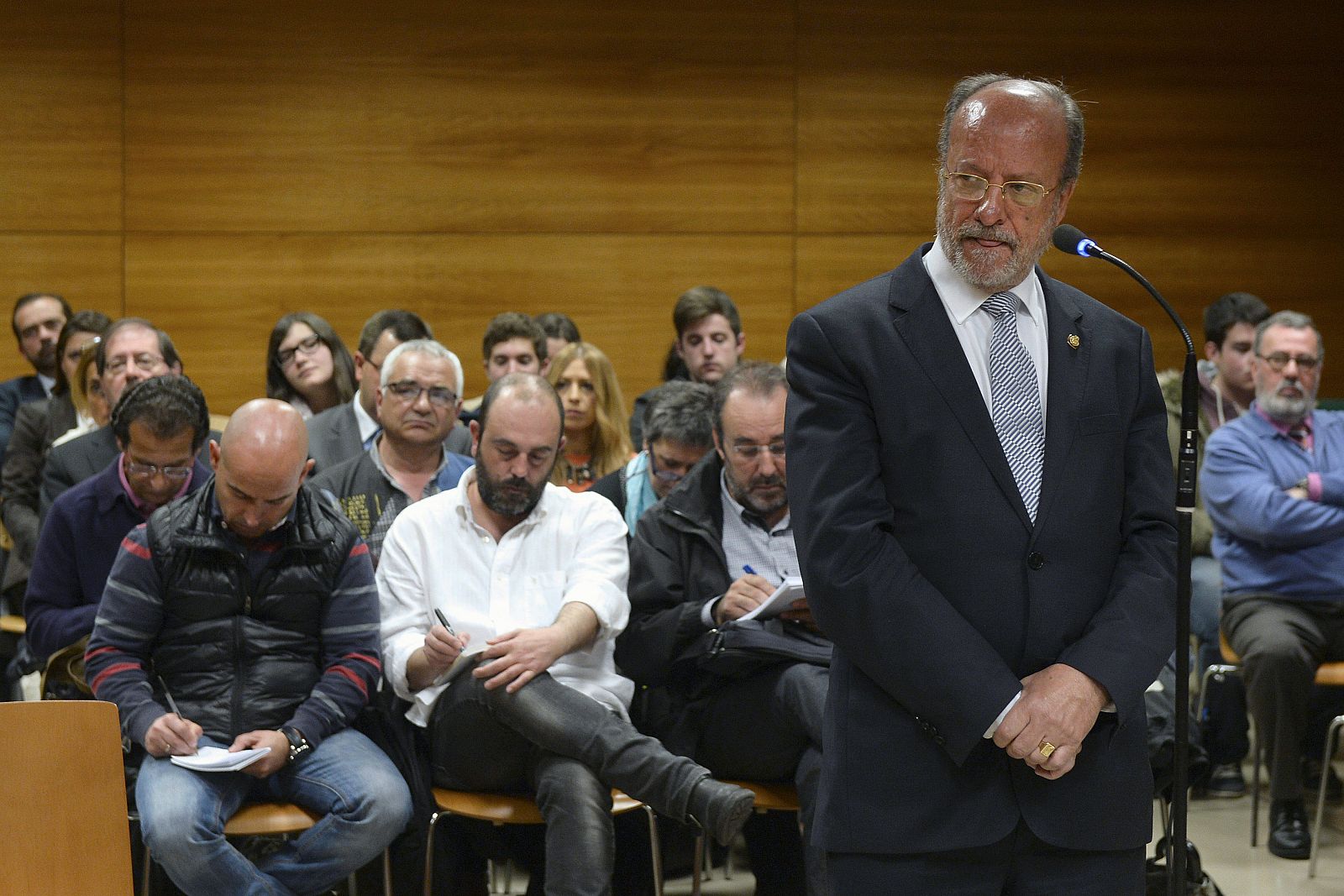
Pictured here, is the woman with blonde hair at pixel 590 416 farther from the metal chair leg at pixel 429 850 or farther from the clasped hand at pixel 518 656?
the metal chair leg at pixel 429 850

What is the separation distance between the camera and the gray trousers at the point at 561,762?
282cm

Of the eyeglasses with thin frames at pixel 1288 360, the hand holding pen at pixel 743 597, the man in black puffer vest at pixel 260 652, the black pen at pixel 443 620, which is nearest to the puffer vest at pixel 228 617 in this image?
the man in black puffer vest at pixel 260 652

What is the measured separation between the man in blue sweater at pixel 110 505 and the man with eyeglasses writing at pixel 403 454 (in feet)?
1.27

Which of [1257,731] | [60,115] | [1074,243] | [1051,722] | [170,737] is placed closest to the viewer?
[1051,722]

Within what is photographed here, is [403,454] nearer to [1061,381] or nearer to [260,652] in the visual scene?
[260,652]

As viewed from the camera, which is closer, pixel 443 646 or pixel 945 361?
pixel 945 361

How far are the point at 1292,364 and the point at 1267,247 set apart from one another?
8.62ft

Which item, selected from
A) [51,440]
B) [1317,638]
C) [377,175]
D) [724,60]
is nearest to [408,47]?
[377,175]

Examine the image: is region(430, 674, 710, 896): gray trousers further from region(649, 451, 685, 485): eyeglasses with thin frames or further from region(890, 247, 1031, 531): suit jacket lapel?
region(890, 247, 1031, 531): suit jacket lapel

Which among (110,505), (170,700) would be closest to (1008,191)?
(170,700)

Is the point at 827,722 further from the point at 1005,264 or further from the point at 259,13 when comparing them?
the point at 259,13

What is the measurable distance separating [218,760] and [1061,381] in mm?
1861

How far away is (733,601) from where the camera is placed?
3.04 metres

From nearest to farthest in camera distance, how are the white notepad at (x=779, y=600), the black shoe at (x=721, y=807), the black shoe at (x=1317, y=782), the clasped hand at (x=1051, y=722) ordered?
1. the clasped hand at (x=1051, y=722)
2. the black shoe at (x=721, y=807)
3. the white notepad at (x=779, y=600)
4. the black shoe at (x=1317, y=782)
